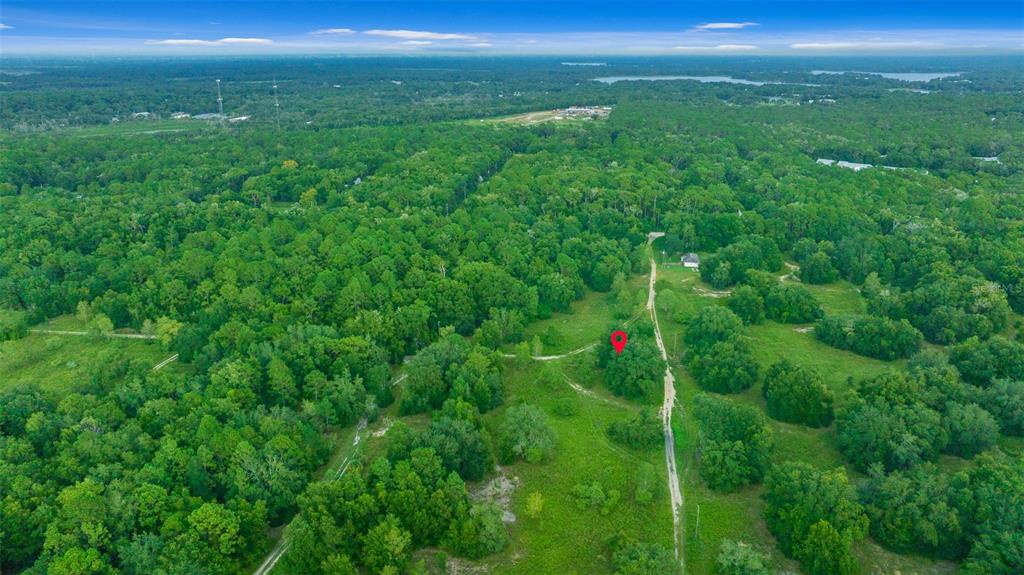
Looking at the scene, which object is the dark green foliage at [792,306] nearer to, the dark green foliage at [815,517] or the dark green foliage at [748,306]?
the dark green foliage at [748,306]

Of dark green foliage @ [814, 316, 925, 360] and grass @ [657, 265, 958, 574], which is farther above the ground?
dark green foliage @ [814, 316, 925, 360]

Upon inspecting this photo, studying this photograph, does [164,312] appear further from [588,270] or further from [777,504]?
[777,504]

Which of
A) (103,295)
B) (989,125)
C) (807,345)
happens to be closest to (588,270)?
(807,345)

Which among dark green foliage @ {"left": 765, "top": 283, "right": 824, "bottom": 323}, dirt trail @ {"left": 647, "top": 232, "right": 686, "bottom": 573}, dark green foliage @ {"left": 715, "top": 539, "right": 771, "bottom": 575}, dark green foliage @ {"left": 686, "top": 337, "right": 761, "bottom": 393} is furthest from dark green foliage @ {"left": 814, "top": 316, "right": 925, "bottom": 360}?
dark green foliage @ {"left": 715, "top": 539, "right": 771, "bottom": 575}

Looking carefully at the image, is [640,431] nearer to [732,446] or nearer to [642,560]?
[732,446]

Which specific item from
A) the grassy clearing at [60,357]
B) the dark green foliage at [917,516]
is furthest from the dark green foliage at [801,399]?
the grassy clearing at [60,357]

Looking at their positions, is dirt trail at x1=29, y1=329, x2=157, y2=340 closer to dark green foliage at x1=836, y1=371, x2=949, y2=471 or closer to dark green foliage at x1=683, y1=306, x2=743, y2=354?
dark green foliage at x1=683, y1=306, x2=743, y2=354
